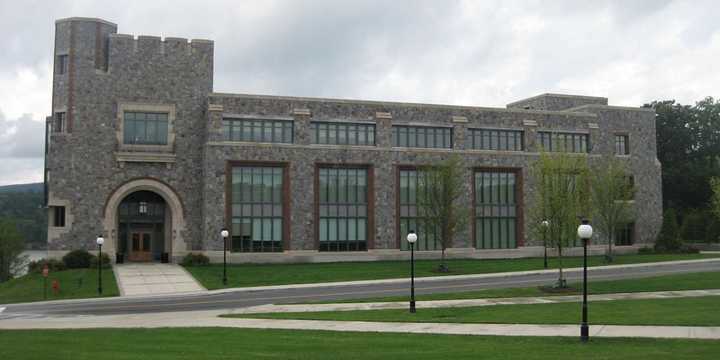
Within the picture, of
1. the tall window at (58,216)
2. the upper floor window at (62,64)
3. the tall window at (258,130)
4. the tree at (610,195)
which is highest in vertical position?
the upper floor window at (62,64)

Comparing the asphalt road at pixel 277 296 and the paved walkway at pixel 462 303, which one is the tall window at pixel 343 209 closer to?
the asphalt road at pixel 277 296

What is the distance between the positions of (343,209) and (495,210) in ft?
43.2

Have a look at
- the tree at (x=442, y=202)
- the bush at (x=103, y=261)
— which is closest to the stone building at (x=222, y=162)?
the bush at (x=103, y=261)

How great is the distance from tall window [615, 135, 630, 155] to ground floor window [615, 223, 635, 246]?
6581 millimetres

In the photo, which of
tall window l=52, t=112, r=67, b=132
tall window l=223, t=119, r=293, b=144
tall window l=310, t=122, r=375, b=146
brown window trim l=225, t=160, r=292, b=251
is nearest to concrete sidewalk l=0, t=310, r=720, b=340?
brown window trim l=225, t=160, r=292, b=251

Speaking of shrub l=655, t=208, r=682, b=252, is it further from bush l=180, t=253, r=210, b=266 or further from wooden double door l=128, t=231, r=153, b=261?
wooden double door l=128, t=231, r=153, b=261

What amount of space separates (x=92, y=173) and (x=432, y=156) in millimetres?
25884

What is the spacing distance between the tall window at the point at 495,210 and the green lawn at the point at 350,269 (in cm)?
334

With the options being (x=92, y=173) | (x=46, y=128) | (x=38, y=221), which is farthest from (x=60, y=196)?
(x=38, y=221)

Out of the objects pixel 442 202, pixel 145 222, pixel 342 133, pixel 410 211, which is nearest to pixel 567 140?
pixel 410 211

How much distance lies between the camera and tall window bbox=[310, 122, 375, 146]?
5506cm

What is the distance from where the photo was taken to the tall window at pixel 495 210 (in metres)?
58.7

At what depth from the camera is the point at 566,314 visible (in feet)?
84.2

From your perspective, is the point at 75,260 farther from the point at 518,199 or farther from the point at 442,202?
the point at 518,199
